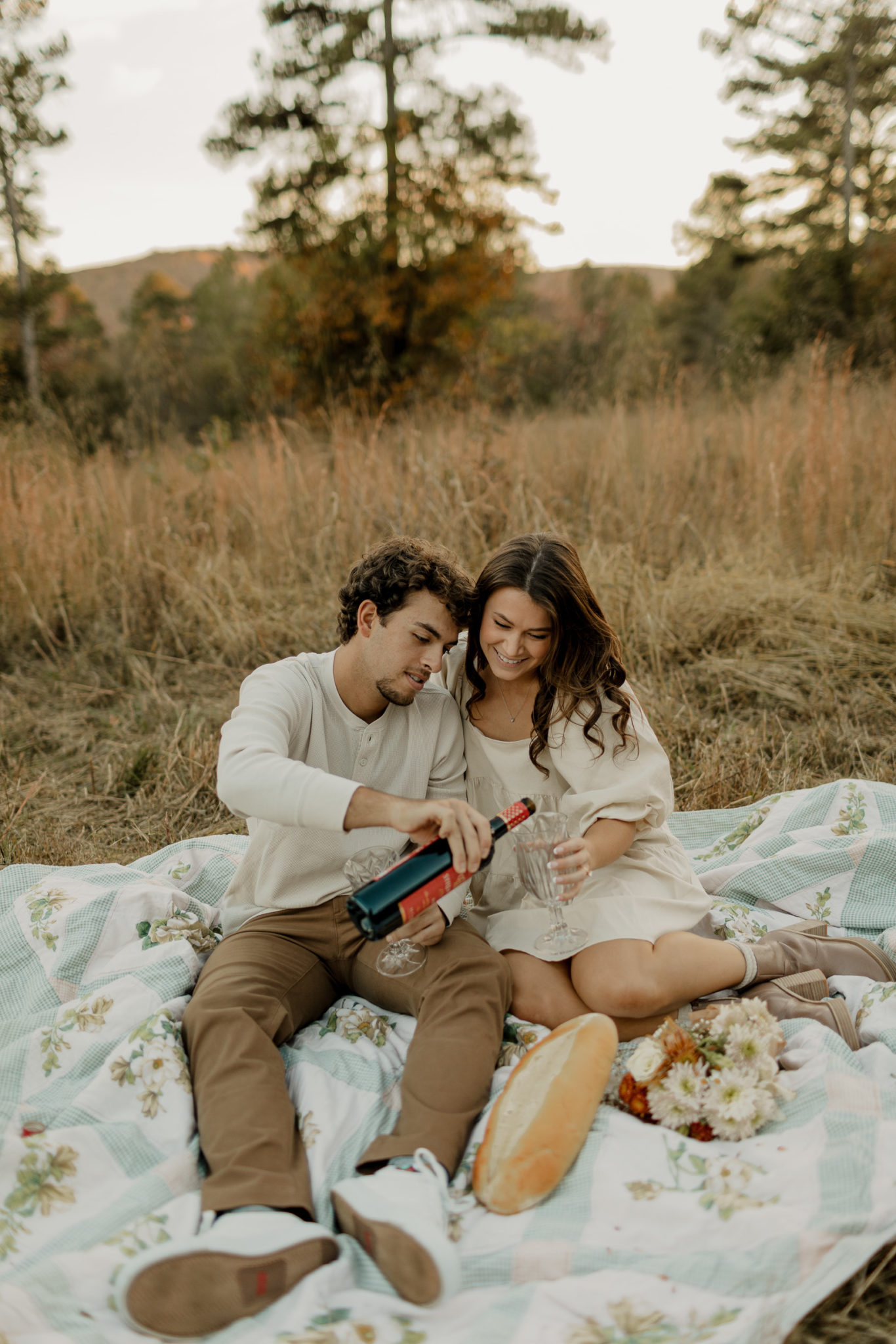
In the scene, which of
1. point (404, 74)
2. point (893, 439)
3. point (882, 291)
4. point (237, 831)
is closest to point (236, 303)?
point (404, 74)

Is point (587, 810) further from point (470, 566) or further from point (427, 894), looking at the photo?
point (470, 566)

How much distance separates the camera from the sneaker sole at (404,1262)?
157cm

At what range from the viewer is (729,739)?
166 inches

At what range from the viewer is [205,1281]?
4.95ft

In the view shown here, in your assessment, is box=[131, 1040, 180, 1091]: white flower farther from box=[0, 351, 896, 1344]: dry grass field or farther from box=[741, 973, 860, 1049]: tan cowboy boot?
box=[0, 351, 896, 1344]: dry grass field

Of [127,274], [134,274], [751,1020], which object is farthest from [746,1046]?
[127,274]

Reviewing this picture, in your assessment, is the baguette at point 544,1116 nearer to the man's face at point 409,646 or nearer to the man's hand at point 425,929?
the man's hand at point 425,929

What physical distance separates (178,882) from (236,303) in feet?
92.9

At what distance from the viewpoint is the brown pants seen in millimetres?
1838

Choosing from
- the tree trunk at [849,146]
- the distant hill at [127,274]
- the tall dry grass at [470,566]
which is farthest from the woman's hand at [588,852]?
the distant hill at [127,274]

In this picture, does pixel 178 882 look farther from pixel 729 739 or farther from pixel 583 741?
pixel 729 739

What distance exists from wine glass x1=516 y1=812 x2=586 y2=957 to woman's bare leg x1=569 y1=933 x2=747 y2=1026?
13cm

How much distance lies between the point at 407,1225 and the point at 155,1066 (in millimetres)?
731

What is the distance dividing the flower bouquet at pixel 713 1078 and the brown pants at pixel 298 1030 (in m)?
0.35
